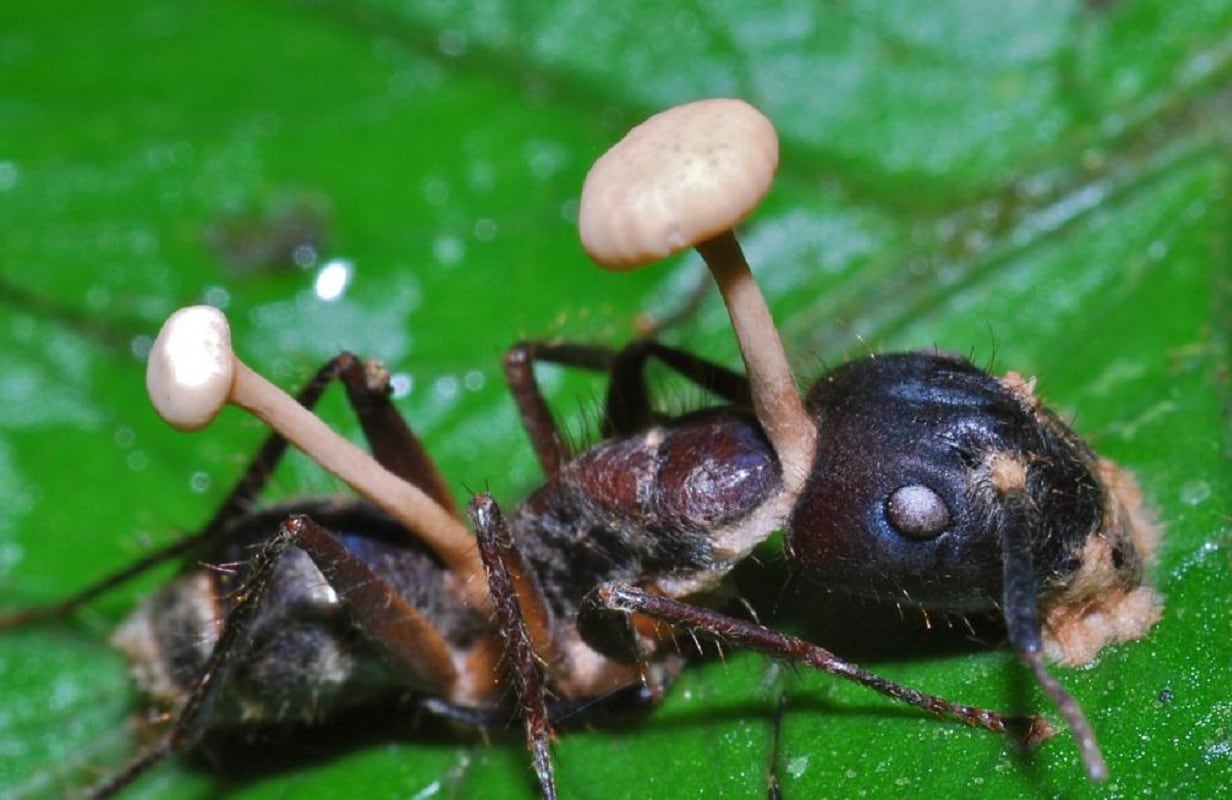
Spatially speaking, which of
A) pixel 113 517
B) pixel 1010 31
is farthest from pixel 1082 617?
pixel 113 517

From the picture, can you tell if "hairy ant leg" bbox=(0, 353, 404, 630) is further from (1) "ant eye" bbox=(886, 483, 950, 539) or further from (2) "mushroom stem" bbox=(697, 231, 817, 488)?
(1) "ant eye" bbox=(886, 483, 950, 539)

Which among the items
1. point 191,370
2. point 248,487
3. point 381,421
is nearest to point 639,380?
point 381,421

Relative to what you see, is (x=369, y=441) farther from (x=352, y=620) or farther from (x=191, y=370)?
(x=191, y=370)

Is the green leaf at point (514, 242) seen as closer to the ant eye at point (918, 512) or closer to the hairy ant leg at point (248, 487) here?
the hairy ant leg at point (248, 487)

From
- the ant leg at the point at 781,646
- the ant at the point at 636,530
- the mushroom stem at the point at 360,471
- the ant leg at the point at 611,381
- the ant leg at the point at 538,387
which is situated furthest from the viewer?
the ant leg at the point at 538,387

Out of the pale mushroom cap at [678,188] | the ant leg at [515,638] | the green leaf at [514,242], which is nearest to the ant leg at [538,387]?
the green leaf at [514,242]

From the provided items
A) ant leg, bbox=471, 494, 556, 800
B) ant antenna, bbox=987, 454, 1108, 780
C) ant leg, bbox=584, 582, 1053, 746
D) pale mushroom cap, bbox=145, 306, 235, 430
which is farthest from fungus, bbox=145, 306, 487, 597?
ant antenna, bbox=987, 454, 1108, 780

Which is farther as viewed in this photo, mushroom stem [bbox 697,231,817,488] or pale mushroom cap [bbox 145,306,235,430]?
pale mushroom cap [bbox 145,306,235,430]
